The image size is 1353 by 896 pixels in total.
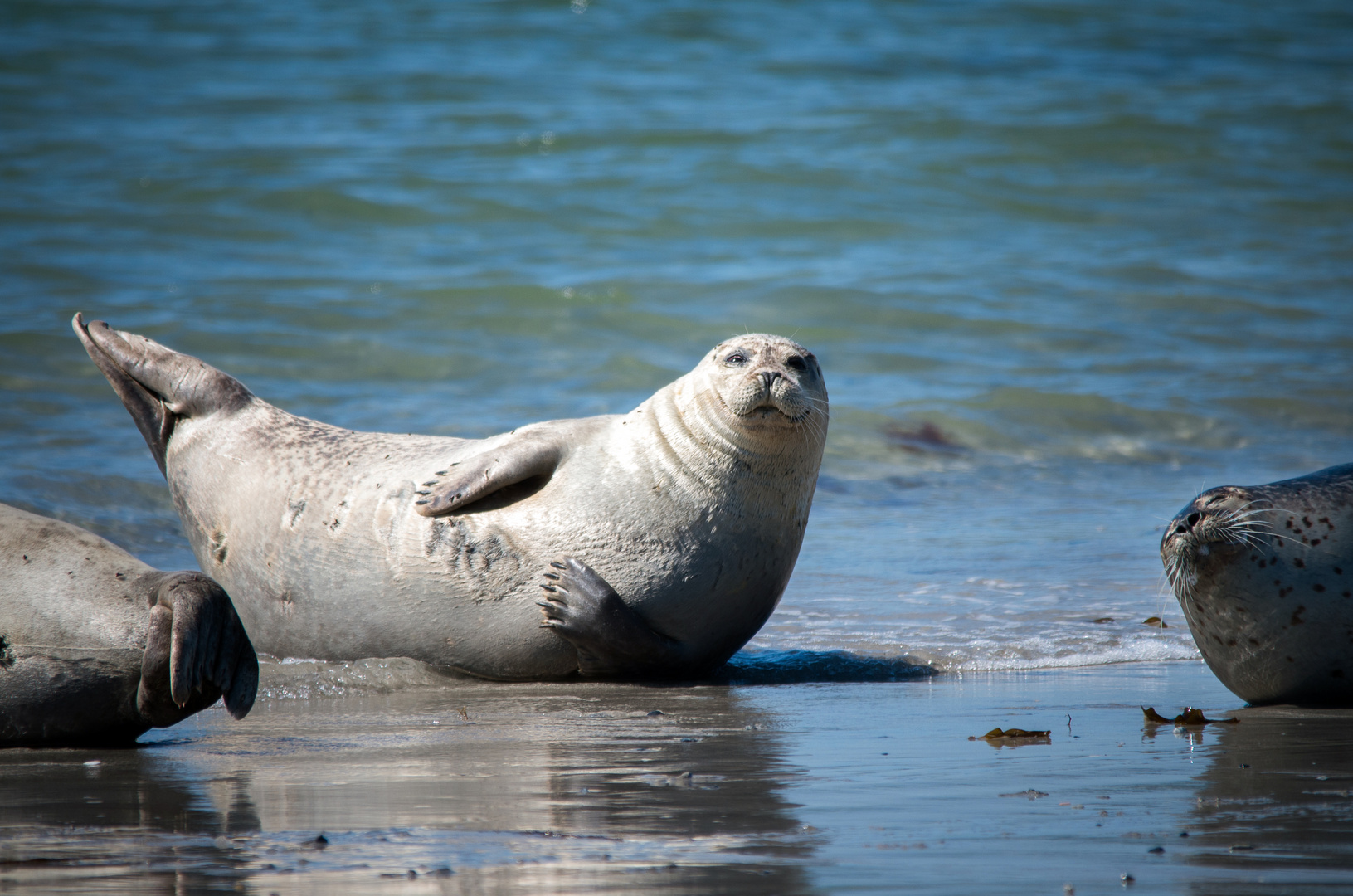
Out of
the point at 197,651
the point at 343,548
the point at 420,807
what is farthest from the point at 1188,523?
the point at 343,548

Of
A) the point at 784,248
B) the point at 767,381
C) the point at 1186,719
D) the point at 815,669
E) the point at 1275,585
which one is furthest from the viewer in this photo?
the point at 784,248

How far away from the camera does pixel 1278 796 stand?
278 cm

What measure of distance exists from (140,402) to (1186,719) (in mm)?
4036

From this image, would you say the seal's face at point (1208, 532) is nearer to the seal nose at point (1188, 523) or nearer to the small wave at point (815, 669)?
the seal nose at point (1188, 523)

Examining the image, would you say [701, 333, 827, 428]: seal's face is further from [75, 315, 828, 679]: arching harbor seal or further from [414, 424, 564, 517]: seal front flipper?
[414, 424, 564, 517]: seal front flipper

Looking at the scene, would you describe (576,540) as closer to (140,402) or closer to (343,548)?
(343,548)

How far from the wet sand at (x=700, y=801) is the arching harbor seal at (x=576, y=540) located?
1.80ft

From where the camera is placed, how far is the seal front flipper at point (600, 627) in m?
4.70

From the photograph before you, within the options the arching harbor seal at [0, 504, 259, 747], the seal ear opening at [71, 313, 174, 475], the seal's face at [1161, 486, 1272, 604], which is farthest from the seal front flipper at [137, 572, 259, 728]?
the seal ear opening at [71, 313, 174, 475]

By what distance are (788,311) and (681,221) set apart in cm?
312

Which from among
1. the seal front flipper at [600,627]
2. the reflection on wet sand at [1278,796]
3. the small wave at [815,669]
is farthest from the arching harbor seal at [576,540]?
the reflection on wet sand at [1278,796]

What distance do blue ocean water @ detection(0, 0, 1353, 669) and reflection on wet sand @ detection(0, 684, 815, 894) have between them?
188cm

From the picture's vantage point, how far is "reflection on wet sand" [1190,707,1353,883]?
231 centimetres

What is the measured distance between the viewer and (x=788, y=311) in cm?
1300
